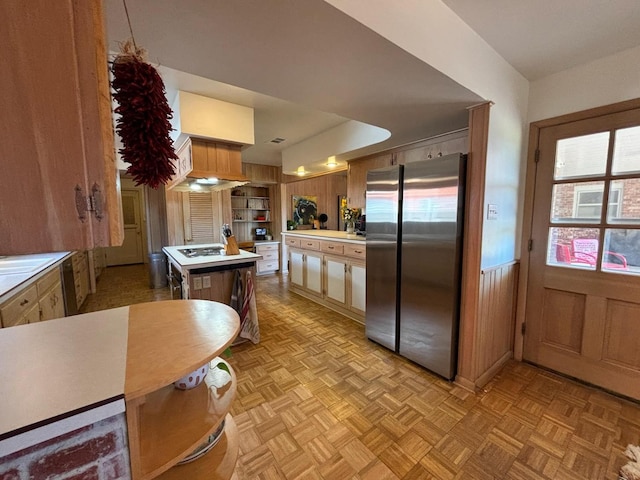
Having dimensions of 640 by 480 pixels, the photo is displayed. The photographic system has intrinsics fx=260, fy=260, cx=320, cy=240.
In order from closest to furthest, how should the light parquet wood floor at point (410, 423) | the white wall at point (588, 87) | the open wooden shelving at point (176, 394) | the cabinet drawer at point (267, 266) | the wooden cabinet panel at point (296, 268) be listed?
the open wooden shelving at point (176, 394) < the light parquet wood floor at point (410, 423) < the white wall at point (588, 87) < the wooden cabinet panel at point (296, 268) < the cabinet drawer at point (267, 266)

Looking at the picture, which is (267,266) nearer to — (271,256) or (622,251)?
(271,256)

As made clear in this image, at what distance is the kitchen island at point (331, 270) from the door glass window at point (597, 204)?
1701mm

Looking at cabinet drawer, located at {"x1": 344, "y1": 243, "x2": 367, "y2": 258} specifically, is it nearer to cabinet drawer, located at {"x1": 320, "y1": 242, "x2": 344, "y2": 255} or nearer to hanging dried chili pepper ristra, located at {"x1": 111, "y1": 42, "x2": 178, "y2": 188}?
cabinet drawer, located at {"x1": 320, "y1": 242, "x2": 344, "y2": 255}

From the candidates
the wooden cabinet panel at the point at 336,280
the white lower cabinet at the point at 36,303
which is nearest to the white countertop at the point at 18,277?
the white lower cabinet at the point at 36,303

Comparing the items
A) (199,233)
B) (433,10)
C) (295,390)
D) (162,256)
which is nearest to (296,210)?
(199,233)

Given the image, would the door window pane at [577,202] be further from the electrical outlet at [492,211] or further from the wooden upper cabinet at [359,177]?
the wooden upper cabinet at [359,177]

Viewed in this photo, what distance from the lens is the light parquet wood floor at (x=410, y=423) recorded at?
4.47 ft

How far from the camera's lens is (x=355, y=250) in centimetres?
305

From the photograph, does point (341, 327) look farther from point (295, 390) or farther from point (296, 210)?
point (296, 210)

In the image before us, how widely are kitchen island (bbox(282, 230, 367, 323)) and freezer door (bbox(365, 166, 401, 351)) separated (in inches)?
14.5

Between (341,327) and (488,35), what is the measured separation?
111 inches

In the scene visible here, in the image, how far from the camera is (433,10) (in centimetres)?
133

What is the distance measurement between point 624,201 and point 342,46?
218 cm

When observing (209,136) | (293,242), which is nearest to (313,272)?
(293,242)
